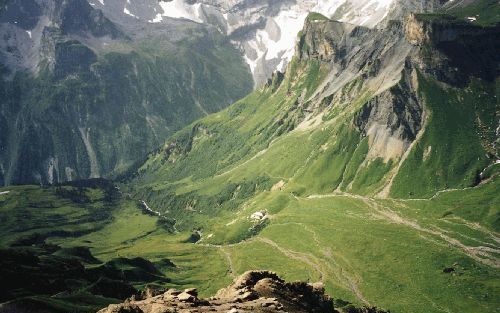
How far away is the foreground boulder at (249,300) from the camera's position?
101375 mm

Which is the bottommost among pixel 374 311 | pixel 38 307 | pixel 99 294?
pixel 374 311

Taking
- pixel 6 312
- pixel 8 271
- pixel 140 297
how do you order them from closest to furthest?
pixel 6 312 → pixel 140 297 → pixel 8 271

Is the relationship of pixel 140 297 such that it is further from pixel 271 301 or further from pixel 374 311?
pixel 374 311

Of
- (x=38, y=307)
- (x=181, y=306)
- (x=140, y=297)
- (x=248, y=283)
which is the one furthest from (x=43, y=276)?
(x=181, y=306)

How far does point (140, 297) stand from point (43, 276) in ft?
273

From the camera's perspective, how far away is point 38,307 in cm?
13350

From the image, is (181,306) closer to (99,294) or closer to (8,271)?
(99,294)

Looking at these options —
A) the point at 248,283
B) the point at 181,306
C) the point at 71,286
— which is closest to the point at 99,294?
the point at 71,286

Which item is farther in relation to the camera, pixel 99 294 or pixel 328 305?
pixel 99 294

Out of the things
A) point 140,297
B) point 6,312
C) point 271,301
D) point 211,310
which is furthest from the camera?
point 140,297

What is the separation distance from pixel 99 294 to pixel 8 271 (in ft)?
105

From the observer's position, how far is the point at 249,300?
112 metres

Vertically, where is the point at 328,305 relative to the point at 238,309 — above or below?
below

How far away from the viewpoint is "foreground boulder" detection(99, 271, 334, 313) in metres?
101
